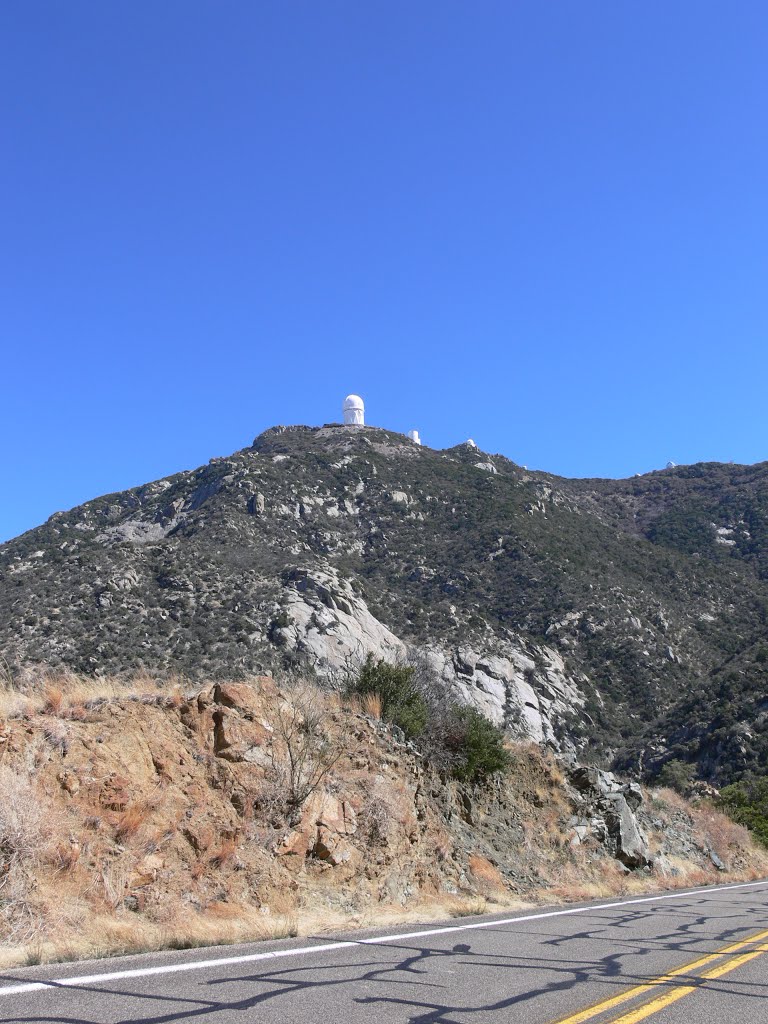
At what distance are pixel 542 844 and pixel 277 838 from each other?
7.63m

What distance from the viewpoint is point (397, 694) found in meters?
14.8

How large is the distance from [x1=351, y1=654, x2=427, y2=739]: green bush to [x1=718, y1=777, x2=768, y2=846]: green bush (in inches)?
700

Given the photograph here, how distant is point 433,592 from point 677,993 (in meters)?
50.8

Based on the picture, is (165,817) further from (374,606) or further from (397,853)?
(374,606)

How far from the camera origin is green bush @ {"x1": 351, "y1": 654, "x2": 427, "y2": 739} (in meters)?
14.5

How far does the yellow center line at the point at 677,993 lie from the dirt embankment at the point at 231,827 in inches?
157

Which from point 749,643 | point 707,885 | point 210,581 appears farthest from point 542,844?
point 749,643

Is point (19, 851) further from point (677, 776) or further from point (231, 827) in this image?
point (677, 776)

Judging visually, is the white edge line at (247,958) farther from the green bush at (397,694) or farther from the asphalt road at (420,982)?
the green bush at (397,694)

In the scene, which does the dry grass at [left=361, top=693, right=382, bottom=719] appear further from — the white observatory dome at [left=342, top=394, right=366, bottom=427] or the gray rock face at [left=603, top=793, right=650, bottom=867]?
the white observatory dome at [left=342, top=394, right=366, bottom=427]

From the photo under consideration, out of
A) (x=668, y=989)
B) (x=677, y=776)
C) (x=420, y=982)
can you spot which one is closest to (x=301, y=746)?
(x=420, y=982)

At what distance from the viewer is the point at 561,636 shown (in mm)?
52969

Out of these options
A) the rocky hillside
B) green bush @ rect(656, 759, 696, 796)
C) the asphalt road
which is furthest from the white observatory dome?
the asphalt road

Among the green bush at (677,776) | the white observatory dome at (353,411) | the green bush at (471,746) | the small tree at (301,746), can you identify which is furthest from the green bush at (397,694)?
the white observatory dome at (353,411)
